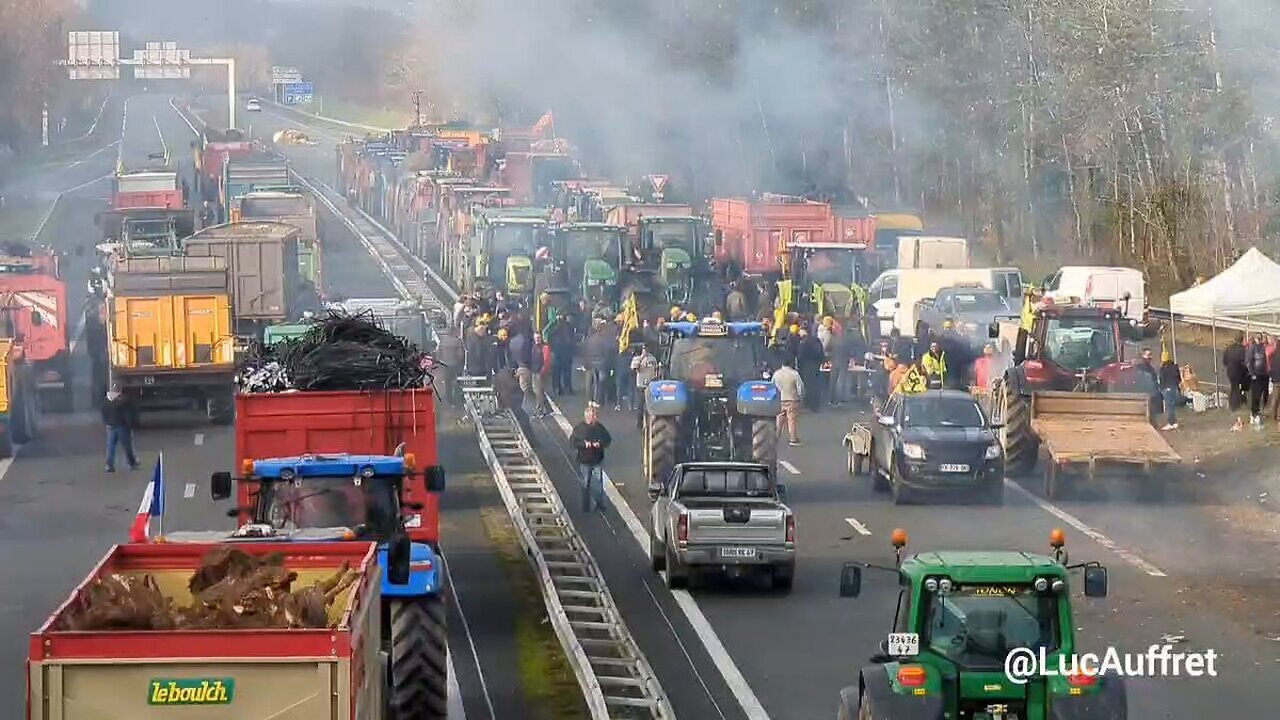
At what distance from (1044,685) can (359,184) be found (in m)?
72.8

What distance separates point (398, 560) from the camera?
599 inches

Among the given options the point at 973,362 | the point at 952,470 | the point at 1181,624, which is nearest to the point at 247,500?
the point at 1181,624

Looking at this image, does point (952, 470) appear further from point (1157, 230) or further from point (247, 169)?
point (247, 169)

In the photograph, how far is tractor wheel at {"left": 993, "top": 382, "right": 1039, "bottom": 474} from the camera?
32.4 m

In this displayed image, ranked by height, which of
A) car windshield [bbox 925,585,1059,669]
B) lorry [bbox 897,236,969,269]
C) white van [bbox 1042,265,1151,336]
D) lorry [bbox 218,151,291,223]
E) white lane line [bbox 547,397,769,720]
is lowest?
white lane line [bbox 547,397,769,720]

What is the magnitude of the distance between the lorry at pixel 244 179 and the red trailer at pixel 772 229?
1527 cm

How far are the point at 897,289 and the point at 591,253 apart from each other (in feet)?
24.8

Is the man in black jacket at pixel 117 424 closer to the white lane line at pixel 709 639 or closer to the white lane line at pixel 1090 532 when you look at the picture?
the white lane line at pixel 709 639

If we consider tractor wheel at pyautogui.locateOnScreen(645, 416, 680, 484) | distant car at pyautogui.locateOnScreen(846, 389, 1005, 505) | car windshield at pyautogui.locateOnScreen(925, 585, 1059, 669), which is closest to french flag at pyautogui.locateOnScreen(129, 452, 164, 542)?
car windshield at pyautogui.locateOnScreen(925, 585, 1059, 669)

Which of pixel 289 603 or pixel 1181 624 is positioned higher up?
pixel 289 603

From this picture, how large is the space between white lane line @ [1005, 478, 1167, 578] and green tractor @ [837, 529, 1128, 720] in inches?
455

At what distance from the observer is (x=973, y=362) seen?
3872 cm

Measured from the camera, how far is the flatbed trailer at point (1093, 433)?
29828 mm

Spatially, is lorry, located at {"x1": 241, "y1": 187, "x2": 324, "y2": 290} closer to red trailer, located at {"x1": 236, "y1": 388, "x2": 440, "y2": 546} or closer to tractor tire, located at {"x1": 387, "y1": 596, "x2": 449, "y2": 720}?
red trailer, located at {"x1": 236, "y1": 388, "x2": 440, "y2": 546}
